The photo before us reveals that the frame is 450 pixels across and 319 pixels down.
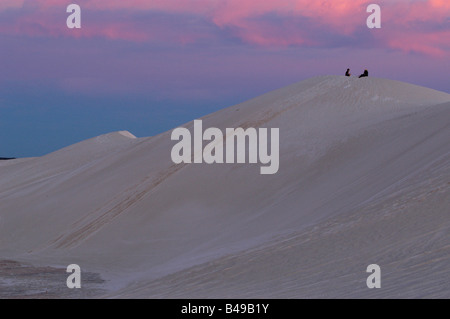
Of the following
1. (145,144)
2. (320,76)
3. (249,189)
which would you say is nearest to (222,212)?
(249,189)

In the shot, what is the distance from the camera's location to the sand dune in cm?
980

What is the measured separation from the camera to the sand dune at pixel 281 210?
9805mm

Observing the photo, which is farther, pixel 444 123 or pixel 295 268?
pixel 444 123

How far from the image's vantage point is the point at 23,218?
66.2 feet

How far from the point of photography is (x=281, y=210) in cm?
1474
